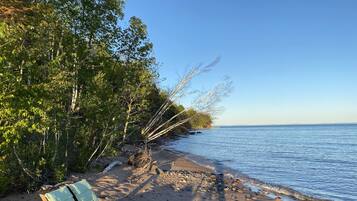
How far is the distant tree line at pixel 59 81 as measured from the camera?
7.64m

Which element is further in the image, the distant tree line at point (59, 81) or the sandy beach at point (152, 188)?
the sandy beach at point (152, 188)

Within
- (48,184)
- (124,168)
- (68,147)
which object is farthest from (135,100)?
(48,184)

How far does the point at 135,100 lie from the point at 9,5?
9073mm

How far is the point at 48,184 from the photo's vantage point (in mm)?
10117

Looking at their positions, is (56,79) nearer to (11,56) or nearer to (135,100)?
(11,56)

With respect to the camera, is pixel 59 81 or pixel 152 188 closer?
pixel 59 81

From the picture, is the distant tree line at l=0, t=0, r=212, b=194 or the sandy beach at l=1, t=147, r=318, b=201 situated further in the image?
the sandy beach at l=1, t=147, r=318, b=201

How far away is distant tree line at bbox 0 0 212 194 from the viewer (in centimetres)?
764

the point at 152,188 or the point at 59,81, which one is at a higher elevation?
the point at 59,81

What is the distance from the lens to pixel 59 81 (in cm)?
928

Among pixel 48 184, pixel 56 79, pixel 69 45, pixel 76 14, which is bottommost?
pixel 48 184

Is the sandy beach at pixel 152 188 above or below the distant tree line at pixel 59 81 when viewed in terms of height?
below

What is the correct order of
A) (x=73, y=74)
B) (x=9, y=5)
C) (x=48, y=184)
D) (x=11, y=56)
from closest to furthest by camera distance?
1. (x=11, y=56)
2. (x=48, y=184)
3. (x=73, y=74)
4. (x=9, y=5)

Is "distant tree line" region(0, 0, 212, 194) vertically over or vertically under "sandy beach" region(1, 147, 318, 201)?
over
